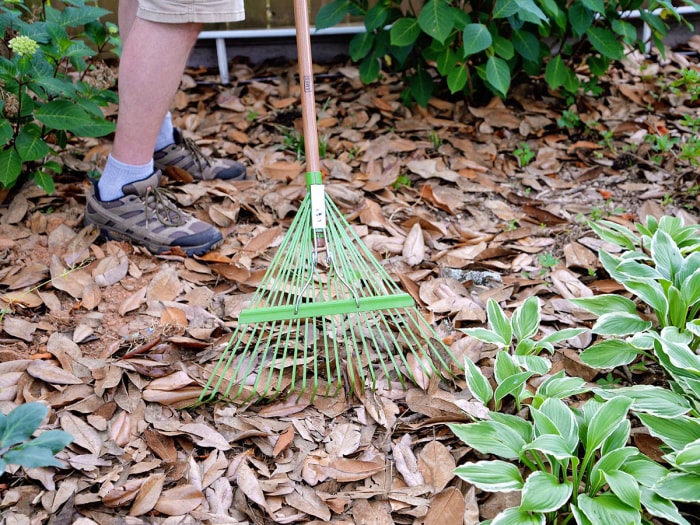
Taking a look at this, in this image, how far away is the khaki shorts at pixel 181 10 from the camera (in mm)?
1685

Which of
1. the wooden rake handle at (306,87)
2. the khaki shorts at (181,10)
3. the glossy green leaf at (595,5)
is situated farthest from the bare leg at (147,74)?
the glossy green leaf at (595,5)

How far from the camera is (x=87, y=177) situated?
2.33 m

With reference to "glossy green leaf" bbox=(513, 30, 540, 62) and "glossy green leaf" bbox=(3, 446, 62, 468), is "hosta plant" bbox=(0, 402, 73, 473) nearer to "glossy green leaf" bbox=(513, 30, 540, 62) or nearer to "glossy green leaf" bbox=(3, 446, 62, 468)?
"glossy green leaf" bbox=(3, 446, 62, 468)

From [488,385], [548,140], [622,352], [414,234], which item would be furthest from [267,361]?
[548,140]

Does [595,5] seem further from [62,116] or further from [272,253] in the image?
[62,116]

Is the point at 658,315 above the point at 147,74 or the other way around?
the other way around

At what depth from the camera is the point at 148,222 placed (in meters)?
1.98

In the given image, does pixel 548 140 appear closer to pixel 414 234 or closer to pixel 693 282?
pixel 414 234

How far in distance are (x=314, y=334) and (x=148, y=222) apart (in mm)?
800

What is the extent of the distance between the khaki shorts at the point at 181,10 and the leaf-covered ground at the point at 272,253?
0.66 m

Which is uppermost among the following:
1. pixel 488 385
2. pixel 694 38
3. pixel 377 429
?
pixel 694 38

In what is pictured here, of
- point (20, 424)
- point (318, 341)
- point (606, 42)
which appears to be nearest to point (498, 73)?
point (606, 42)

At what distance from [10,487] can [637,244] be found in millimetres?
1725

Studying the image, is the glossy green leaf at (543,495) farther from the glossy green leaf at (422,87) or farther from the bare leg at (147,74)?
the glossy green leaf at (422,87)
